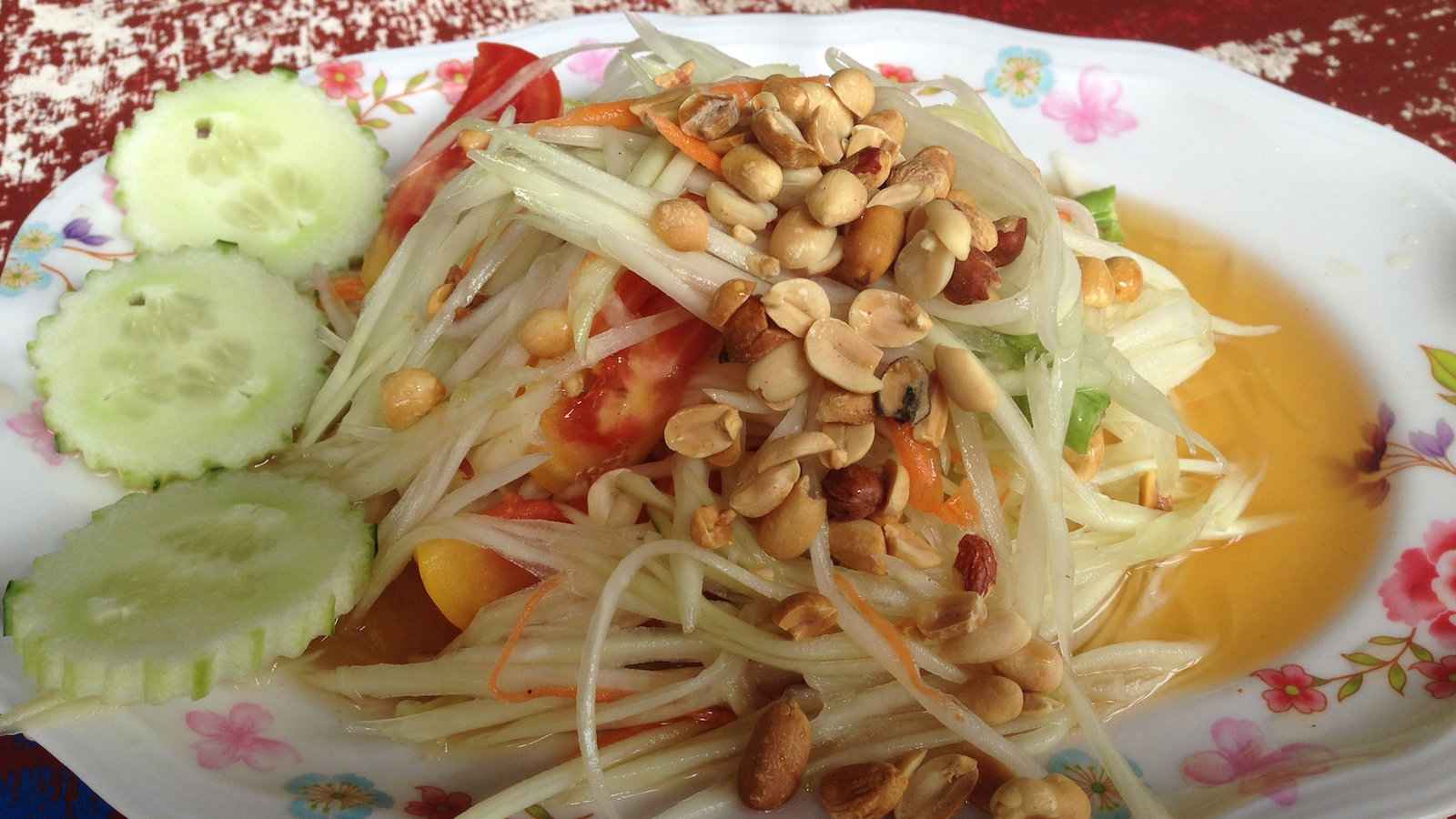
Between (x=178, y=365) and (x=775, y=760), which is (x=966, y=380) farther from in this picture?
(x=178, y=365)

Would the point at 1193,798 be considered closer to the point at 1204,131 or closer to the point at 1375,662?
the point at 1375,662

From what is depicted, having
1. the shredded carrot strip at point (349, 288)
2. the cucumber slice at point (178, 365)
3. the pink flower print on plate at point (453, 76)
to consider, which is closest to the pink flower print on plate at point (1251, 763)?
the cucumber slice at point (178, 365)

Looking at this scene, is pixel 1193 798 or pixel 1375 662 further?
pixel 1375 662

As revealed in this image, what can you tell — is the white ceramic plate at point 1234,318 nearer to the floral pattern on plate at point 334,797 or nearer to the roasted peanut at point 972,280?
the floral pattern on plate at point 334,797

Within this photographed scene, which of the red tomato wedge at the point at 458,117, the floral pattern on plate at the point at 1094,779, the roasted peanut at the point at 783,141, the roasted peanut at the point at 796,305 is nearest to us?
the floral pattern on plate at the point at 1094,779

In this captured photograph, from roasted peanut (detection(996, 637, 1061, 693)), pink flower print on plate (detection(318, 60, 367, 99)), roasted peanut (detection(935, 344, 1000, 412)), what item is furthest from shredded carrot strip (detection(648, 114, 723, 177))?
pink flower print on plate (detection(318, 60, 367, 99))

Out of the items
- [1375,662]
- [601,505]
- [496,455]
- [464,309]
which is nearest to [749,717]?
[601,505]

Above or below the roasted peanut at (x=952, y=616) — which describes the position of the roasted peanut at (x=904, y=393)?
above
